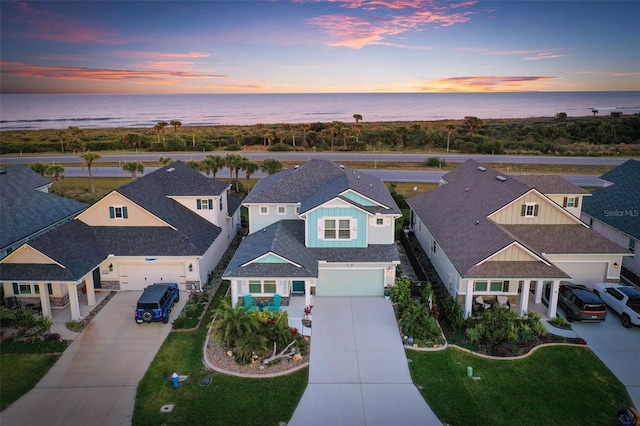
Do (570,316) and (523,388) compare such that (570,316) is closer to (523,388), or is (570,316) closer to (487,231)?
(487,231)

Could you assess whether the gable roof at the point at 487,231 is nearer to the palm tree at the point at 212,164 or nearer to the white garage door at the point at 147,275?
the white garage door at the point at 147,275

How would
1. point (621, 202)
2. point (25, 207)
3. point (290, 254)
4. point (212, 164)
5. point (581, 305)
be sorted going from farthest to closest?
point (212, 164) → point (621, 202) → point (25, 207) → point (290, 254) → point (581, 305)

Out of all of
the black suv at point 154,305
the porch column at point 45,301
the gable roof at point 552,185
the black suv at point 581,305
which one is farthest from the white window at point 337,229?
the porch column at point 45,301

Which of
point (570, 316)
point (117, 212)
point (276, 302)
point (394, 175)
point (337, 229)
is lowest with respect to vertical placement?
point (570, 316)

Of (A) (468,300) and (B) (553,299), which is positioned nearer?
(A) (468,300)

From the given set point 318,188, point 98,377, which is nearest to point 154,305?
point 98,377

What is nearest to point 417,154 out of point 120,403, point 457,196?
point 457,196
